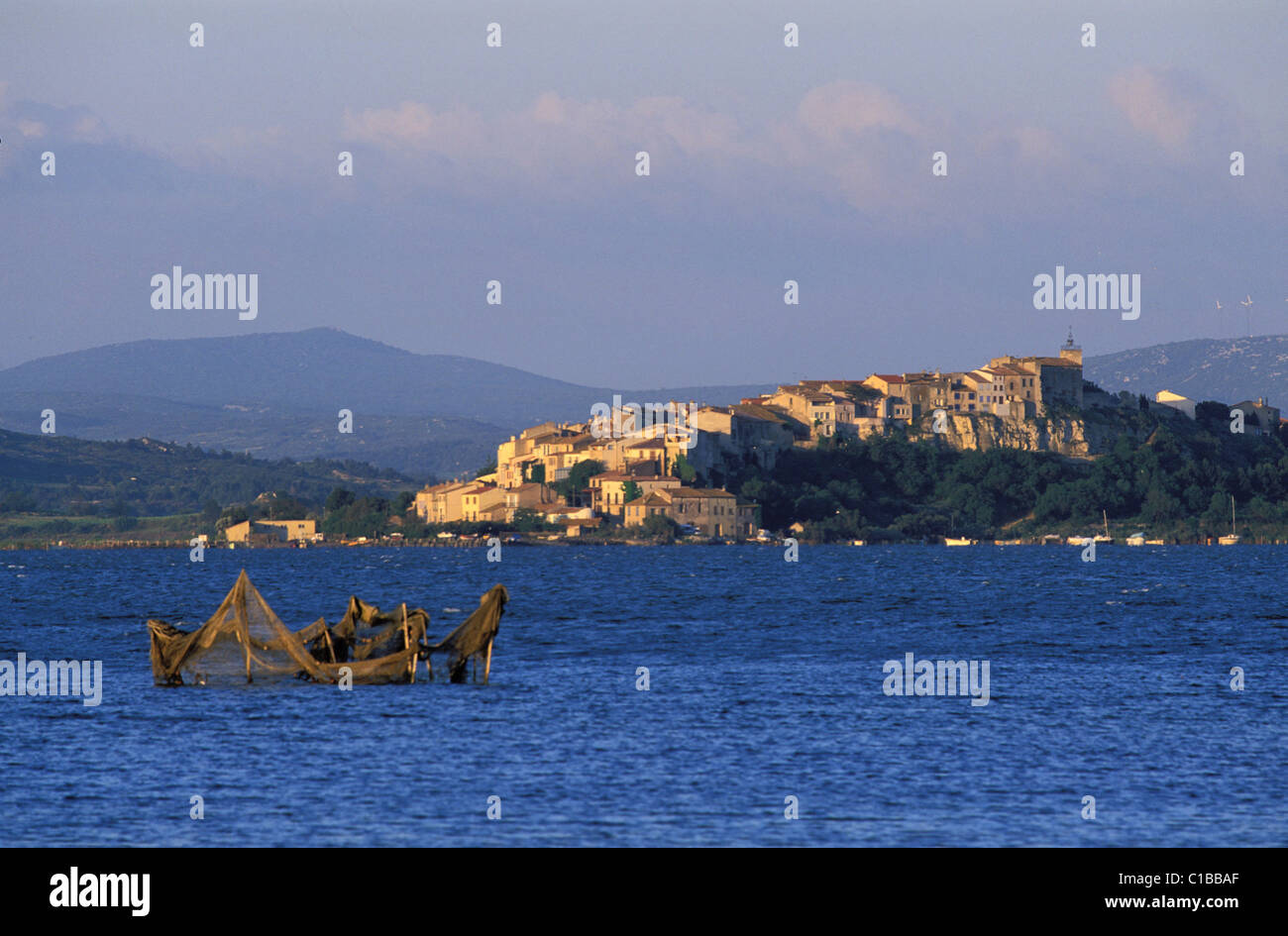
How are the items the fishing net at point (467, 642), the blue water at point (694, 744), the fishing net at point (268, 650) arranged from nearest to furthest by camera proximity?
the blue water at point (694, 744), the fishing net at point (268, 650), the fishing net at point (467, 642)

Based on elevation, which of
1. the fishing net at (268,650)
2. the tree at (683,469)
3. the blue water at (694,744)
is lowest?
the blue water at (694,744)

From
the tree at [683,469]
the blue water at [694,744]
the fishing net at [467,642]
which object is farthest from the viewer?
the tree at [683,469]

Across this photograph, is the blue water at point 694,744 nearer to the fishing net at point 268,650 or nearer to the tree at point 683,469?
the fishing net at point 268,650

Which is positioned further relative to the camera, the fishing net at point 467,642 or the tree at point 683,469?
the tree at point 683,469

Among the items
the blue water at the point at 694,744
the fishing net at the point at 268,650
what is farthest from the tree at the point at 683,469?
the fishing net at the point at 268,650

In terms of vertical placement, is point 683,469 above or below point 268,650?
above

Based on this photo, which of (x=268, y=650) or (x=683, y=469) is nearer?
(x=268, y=650)

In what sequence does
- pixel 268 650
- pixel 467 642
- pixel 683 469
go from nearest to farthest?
pixel 268 650, pixel 467 642, pixel 683 469

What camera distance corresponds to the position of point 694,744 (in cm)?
3086

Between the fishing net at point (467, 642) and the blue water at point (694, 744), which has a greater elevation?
the fishing net at point (467, 642)

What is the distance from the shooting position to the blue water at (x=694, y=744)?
906 inches

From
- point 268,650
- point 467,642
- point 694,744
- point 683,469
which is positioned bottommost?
point 694,744

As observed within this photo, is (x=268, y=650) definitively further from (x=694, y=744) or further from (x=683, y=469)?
(x=683, y=469)

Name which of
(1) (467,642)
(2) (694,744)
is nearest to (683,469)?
(1) (467,642)
